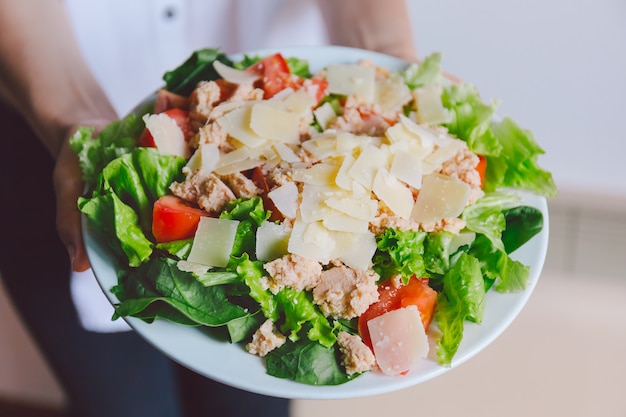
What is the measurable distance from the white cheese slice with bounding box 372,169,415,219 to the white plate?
0.21 m

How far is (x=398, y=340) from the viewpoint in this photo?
40.7 inches

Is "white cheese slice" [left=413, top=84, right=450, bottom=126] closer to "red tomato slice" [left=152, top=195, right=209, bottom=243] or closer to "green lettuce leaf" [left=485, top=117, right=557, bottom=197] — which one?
"green lettuce leaf" [left=485, top=117, right=557, bottom=197]

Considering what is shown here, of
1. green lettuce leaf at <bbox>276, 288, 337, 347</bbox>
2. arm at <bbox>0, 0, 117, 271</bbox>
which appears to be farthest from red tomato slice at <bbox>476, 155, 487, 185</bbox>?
arm at <bbox>0, 0, 117, 271</bbox>

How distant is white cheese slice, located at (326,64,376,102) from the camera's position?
1368 mm

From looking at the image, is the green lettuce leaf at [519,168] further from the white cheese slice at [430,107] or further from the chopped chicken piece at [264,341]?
the chopped chicken piece at [264,341]

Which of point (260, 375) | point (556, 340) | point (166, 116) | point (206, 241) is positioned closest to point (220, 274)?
point (206, 241)

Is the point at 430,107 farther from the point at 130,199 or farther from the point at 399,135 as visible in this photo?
the point at 130,199

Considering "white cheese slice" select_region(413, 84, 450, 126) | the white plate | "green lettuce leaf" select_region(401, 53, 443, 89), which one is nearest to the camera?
the white plate

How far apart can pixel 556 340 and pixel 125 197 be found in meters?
1.93

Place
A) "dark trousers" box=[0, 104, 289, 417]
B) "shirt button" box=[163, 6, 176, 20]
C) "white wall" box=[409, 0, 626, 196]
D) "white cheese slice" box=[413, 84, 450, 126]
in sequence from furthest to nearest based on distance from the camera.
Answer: "white wall" box=[409, 0, 626, 196], "dark trousers" box=[0, 104, 289, 417], "shirt button" box=[163, 6, 176, 20], "white cheese slice" box=[413, 84, 450, 126]

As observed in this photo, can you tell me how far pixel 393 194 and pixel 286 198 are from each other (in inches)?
7.5

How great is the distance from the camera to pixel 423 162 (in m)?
1.23

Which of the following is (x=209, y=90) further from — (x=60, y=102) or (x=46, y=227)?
(x=46, y=227)

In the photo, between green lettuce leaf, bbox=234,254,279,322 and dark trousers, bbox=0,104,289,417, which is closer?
green lettuce leaf, bbox=234,254,279,322
